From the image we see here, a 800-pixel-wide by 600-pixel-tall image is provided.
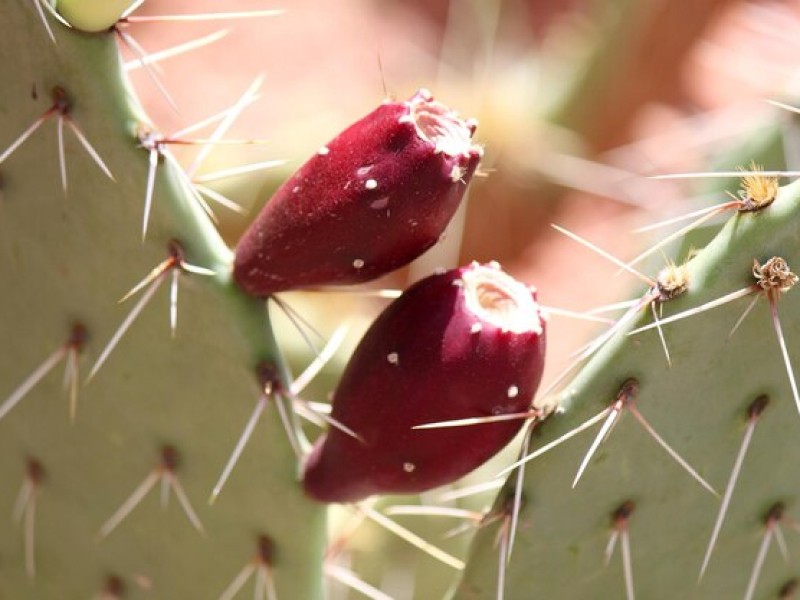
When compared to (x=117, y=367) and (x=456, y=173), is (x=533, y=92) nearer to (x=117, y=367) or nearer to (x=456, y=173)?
(x=117, y=367)

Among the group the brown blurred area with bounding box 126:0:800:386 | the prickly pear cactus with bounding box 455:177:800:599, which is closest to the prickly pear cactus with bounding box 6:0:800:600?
the prickly pear cactus with bounding box 455:177:800:599

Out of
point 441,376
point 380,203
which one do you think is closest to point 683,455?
point 441,376

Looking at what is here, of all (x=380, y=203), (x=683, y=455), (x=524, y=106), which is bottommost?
(x=683, y=455)

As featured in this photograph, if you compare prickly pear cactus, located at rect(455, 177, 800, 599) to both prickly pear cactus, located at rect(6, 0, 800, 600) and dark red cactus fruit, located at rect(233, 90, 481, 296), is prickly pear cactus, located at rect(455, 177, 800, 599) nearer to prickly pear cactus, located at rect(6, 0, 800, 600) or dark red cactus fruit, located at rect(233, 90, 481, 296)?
prickly pear cactus, located at rect(6, 0, 800, 600)

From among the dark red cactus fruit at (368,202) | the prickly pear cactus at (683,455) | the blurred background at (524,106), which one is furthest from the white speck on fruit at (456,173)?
the blurred background at (524,106)

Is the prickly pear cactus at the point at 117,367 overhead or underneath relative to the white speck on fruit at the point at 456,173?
underneath

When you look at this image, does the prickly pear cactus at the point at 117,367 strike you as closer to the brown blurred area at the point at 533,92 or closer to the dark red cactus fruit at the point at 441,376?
the dark red cactus fruit at the point at 441,376

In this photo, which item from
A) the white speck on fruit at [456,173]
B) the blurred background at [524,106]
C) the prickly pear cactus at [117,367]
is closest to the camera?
the white speck on fruit at [456,173]

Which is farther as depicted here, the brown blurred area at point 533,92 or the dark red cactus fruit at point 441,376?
the brown blurred area at point 533,92

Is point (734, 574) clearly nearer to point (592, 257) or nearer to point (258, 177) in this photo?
point (258, 177)
